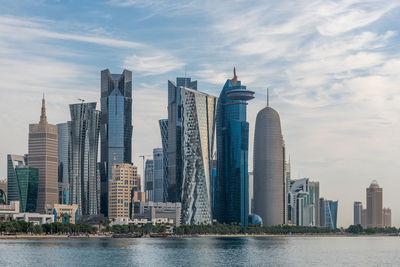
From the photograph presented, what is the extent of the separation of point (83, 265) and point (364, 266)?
227ft

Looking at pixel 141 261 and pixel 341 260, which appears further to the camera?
pixel 341 260

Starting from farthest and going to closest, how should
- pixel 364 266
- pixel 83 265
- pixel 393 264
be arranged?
pixel 393 264 < pixel 364 266 < pixel 83 265

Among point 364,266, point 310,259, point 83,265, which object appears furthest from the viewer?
point 310,259

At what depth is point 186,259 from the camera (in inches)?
7023

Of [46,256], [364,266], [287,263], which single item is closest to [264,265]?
[287,263]

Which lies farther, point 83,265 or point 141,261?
point 141,261

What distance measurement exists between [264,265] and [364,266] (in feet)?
82.7

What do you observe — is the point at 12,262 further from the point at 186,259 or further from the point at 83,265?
the point at 186,259

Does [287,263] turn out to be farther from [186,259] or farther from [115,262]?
[115,262]

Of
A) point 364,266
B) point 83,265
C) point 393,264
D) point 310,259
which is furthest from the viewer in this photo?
point 310,259

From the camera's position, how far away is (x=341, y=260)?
618ft

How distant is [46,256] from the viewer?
580 ft

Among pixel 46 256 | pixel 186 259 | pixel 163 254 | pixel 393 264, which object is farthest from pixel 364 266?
pixel 46 256

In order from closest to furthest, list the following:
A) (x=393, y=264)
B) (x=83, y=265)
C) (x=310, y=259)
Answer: (x=83, y=265) → (x=393, y=264) → (x=310, y=259)
